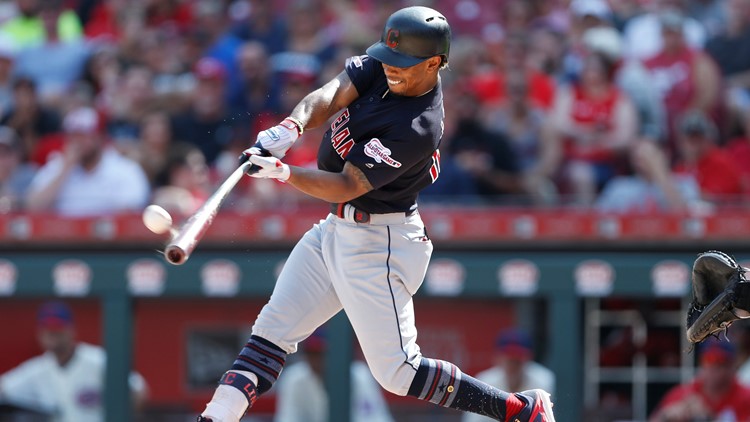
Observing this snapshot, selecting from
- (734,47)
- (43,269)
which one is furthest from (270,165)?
(734,47)

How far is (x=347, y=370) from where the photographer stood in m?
7.52

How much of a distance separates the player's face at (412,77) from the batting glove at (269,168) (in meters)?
0.57

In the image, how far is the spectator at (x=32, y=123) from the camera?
28.8 feet

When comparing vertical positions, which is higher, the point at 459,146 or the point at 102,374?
the point at 459,146

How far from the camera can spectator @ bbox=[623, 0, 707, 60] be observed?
877cm

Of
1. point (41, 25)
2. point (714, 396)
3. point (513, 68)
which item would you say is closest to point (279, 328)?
point (714, 396)

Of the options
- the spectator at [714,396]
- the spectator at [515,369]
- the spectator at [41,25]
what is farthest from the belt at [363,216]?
the spectator at [41,25]

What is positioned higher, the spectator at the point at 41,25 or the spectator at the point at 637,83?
the spectator at the point at 41,25

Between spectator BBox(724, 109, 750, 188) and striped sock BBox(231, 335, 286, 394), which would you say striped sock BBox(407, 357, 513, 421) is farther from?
spectator BBox(724, 109, 750, 188)

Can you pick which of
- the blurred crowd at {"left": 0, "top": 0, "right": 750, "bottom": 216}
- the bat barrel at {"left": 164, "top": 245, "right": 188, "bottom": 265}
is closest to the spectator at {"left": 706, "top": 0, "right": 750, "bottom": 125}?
the blurred crowd at {"left": 0, "top": 0, "right": 750, "bottom": 216}

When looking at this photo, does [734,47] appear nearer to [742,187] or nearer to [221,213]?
[742,187]

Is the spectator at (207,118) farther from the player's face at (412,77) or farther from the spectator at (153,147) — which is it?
the player's face at (412,77)

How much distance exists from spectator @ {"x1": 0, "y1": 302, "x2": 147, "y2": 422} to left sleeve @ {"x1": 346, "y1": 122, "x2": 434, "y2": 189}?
365 cm

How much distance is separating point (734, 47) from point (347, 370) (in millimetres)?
3434
